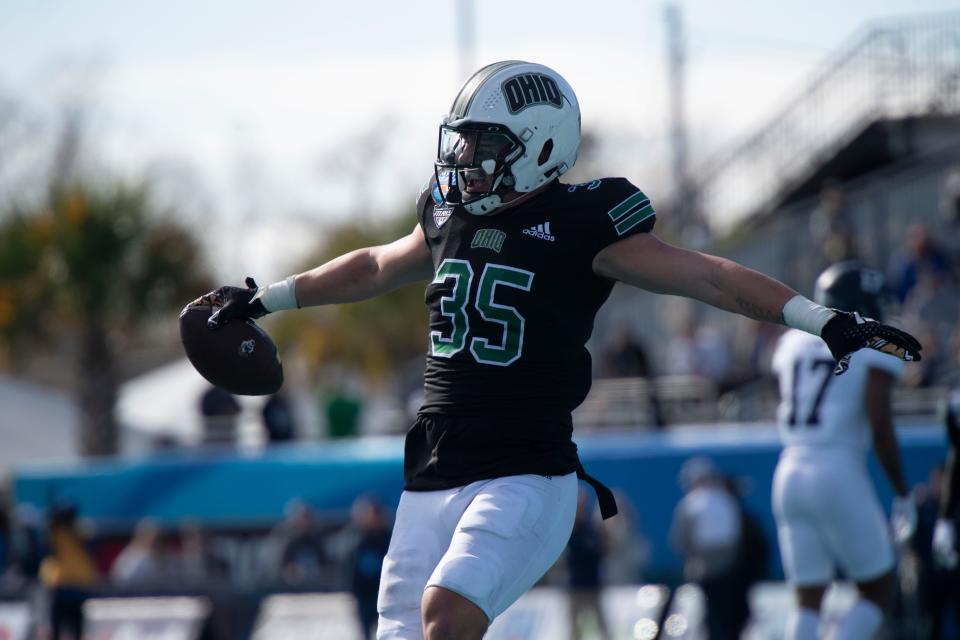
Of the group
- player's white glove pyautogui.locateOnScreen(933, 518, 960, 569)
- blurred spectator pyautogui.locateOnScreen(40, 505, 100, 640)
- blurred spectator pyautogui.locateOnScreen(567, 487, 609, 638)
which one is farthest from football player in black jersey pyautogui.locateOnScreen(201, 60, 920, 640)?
blurred spectator pyautogui.locateOnScreen(40, 505, 100, 640)

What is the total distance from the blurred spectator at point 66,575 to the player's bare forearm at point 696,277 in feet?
26.7

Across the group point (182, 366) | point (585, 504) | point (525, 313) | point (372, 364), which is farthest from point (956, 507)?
point (372, 364)

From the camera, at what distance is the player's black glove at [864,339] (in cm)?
382

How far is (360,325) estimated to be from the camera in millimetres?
28641

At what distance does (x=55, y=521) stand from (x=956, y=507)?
8370 mm

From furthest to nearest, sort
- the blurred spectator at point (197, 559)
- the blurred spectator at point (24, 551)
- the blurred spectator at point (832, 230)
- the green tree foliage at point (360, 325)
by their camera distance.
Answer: the green tree foliage at point (360, 325)
the blurred spectator at point (197, 559)
the blurred spectator at point (24, 551)
the blurred spectator at point (832, 230)

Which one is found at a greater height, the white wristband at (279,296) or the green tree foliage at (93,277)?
the green tree foliage at (93,277)

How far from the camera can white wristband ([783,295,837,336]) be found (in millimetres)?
3869

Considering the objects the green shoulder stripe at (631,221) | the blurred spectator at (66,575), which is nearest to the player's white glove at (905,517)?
the green shoulder stripe at (631,221)

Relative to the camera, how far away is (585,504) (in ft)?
37.8

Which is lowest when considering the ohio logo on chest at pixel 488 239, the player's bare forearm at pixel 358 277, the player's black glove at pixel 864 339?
the player's black glove at pixel 864 339

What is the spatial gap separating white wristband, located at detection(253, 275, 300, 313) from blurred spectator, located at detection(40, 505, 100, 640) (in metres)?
7.05

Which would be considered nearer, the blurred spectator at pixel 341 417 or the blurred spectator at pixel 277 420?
the blurred spectator at pixel 277 420

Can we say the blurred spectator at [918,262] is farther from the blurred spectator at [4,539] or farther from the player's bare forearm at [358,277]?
the blurred spectator at [4,539]
